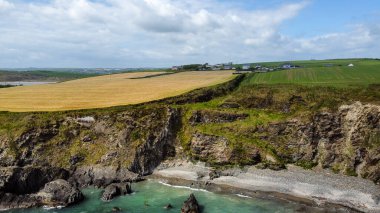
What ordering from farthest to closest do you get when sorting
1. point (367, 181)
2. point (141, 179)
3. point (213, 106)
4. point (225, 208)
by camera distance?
point (213, 106) < point (141, 179) < point (367, 181) < point (225, 208)

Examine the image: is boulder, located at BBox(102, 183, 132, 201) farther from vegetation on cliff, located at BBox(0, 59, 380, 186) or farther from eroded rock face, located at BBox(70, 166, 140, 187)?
vegetation on cliff, located at BBox(0, 59, 380, 186)

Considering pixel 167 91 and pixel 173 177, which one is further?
pixel 167 91

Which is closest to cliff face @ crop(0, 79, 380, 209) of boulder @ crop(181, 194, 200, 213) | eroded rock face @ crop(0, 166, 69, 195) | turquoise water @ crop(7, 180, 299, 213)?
eroded rock face @ crop(0, 166, 69, 195)

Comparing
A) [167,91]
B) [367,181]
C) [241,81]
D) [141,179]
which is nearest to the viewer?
[367,181]

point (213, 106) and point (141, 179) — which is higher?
point (213, 106)

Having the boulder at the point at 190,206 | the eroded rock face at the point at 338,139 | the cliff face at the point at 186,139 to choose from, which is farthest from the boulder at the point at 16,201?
the eroded rock face at the point at 338,139

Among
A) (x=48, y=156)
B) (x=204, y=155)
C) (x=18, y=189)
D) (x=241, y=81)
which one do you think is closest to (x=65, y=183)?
(x=18, y=189)

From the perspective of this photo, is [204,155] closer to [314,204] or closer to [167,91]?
[314,204]
